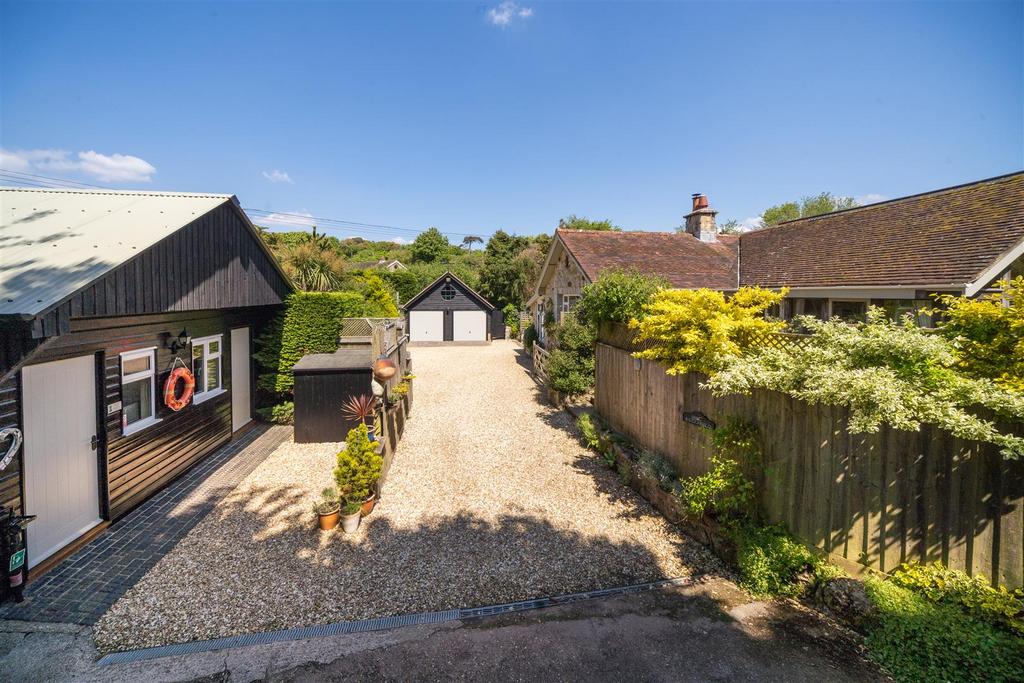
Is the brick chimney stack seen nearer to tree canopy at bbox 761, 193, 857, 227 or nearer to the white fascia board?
the white fascia board

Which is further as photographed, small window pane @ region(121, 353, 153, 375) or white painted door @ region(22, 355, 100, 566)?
small window pane @ region(121, 353, 153, 375)

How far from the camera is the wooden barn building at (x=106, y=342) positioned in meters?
→ 4.69

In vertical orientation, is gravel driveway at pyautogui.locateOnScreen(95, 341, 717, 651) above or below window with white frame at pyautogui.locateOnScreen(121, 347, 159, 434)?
below

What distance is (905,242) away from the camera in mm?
11172

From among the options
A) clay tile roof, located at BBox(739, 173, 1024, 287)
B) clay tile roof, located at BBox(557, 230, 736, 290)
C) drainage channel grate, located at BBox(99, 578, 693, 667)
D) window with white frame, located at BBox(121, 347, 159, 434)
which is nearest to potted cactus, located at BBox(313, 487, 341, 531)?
drainage channel grate, located at BBox(99, 578, 693, 667)

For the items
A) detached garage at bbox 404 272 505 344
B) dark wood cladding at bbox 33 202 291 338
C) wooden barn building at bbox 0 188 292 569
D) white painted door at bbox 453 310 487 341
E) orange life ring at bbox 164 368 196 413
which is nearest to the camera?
wooden barn building at bbox 0 188 292 569

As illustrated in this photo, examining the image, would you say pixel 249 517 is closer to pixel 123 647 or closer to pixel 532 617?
pixel 123 647

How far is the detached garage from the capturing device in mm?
29547

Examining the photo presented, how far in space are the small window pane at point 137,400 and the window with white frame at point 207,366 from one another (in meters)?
1.27

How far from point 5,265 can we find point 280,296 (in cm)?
622

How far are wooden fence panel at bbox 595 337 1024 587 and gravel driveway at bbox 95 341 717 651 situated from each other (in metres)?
1.44

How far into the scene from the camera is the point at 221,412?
9.47m

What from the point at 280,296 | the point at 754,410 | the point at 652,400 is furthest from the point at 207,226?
the point at 754,410

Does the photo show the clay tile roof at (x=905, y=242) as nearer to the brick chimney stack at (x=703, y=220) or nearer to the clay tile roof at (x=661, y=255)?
the clay tile roof at (x=661, y=255)
